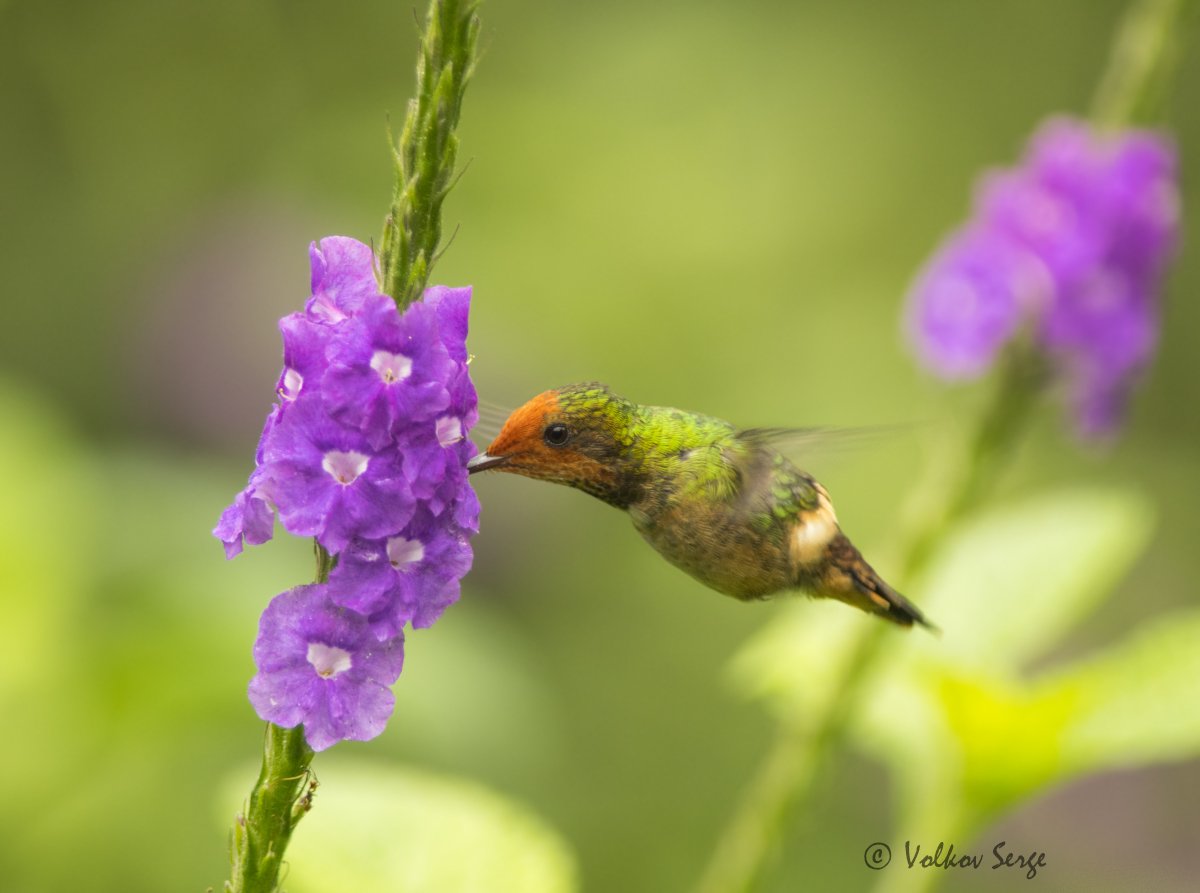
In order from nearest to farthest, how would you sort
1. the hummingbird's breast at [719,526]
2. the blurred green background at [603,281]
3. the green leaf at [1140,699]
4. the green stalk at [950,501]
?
the hummingbird's breast at [719,526] → the green leaf at [1140,699] → the green stalk at [950,501] → the blurred green background at [603,281]

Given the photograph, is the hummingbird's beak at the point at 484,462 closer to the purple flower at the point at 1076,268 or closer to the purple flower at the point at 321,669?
the purple flower at the point at 321,669

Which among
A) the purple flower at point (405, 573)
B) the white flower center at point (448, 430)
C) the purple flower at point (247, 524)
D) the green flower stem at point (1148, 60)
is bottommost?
the purple flower at point (405, 573)

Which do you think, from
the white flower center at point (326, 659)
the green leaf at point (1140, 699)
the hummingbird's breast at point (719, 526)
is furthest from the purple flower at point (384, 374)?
the green leaf at point (1140, 699)

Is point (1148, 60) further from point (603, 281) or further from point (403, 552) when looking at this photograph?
point (603, 281)

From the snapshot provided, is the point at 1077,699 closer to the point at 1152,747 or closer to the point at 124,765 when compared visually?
the point at 1152,747

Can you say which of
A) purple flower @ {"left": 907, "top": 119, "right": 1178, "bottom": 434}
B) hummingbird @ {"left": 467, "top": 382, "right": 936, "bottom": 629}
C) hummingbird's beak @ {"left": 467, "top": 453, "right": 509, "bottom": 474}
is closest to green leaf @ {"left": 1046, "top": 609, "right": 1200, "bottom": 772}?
hummingbird @ {"left": 467, "top": 382, "right": 936, "bottom": 629}

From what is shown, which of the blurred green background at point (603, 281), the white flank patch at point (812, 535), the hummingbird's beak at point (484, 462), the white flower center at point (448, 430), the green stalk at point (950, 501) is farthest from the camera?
the blurred green background at point (603, 281)

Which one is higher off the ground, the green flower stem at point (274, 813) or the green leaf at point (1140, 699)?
the green leaf at point (1140, 699)

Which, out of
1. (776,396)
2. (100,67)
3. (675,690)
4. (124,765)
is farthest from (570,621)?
(100,67)

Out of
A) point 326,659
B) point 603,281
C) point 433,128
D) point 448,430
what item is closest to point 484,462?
point 448,430
